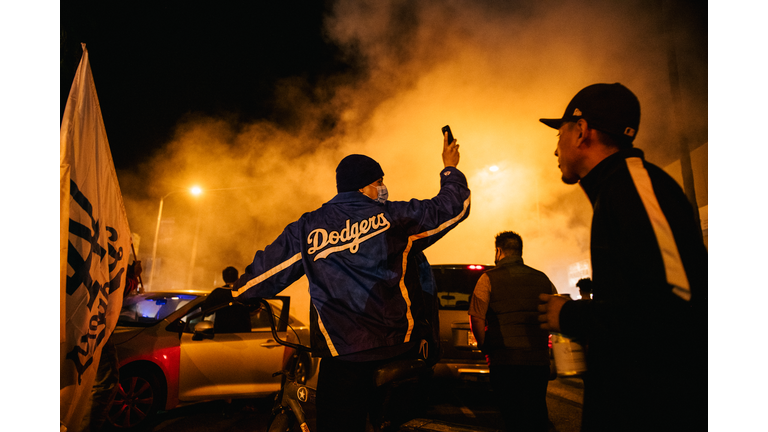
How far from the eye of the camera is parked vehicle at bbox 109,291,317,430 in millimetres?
3951

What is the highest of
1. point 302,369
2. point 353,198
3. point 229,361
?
point 353,198

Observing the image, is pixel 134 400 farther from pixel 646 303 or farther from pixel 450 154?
pixel 646 303

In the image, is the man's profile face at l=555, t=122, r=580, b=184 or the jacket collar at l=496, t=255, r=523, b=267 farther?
the jacket collar at l=496, t=255, r=523, b=267

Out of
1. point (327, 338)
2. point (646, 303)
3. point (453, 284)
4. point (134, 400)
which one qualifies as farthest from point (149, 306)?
point (646, 303)

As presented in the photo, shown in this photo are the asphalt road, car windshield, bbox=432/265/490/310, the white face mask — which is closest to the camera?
the white face mask

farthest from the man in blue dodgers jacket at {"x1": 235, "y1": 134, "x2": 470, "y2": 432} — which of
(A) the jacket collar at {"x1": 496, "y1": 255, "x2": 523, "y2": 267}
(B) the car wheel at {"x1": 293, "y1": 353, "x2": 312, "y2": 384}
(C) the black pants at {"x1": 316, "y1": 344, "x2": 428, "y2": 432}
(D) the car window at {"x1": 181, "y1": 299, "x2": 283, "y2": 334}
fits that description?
(D) the car window at {"x1": 181, "y1": 299, "x2": 283, "y2": 334}

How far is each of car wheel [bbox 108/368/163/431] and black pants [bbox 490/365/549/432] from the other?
322cm

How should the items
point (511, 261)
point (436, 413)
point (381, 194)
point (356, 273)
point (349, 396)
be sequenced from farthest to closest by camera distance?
point (436, 413)
point (511, 261)
point (381, 194)
point (356, 273)
point (349, 396)

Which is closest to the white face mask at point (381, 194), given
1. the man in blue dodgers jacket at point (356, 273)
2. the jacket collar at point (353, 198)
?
the man in blue dodgers jacket at point (356, 273)

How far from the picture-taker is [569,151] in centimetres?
150

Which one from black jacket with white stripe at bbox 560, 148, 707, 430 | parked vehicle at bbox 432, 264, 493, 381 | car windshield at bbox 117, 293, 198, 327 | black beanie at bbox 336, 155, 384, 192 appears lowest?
parked vehicle at bbox 432, 264, 493, 381

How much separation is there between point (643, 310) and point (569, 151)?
25.1 inches

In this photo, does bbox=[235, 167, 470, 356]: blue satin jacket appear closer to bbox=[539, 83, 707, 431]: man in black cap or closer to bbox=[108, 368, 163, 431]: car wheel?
bbox=[539, 83, 707, 431]: man in black cap

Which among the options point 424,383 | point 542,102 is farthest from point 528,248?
point 424,383
